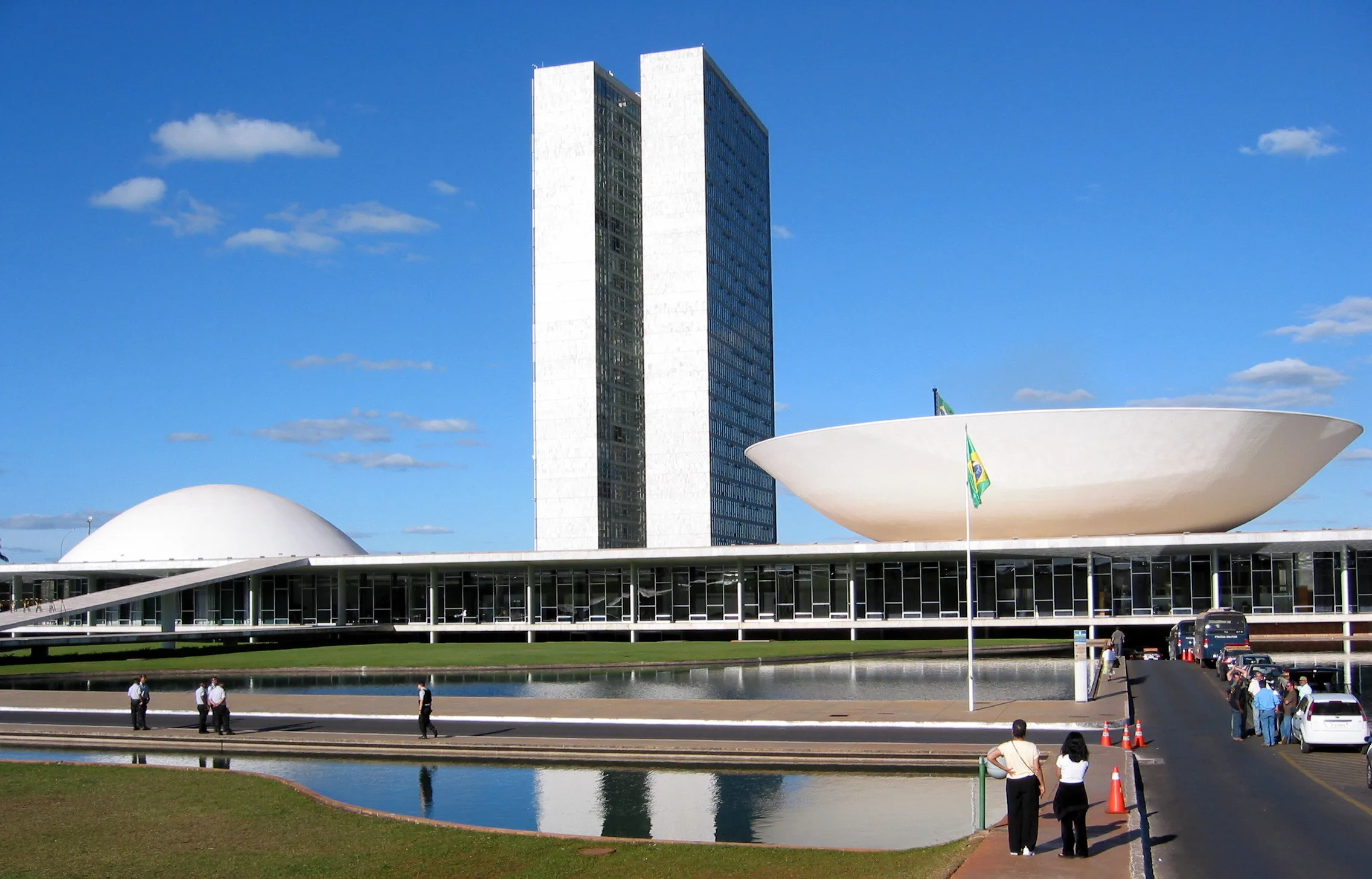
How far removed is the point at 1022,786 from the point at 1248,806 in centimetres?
541

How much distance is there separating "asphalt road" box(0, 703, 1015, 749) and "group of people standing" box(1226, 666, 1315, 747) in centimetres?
348

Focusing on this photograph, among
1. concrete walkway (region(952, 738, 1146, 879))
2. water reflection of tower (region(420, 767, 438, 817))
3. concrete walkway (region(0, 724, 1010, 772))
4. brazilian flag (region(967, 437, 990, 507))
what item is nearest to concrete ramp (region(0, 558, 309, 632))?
concrete walkway (region(0, 724, 1010, 772))

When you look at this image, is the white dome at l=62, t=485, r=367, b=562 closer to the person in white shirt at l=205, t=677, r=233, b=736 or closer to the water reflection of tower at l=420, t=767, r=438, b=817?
the person in white shirt at l=205, t=677, r=233, b=736

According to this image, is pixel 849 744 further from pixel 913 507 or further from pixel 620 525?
pixel 620 525

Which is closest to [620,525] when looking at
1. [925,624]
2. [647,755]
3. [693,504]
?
[693,504]

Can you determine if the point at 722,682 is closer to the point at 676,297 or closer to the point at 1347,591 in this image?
the point at 1347,591

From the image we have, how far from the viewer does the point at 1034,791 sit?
12.8 metres

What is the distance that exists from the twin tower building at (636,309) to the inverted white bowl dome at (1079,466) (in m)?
44.5

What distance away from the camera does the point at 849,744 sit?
21.9 meters

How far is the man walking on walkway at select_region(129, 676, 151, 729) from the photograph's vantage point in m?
26.7

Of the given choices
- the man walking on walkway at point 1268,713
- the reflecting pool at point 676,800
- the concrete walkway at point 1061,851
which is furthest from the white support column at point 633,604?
the concrete walkway at point 1061,851

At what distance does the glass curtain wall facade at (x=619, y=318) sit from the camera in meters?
103

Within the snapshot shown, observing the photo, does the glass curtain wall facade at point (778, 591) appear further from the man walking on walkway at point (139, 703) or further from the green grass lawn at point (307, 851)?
the green grass lawn at point (307, 851)

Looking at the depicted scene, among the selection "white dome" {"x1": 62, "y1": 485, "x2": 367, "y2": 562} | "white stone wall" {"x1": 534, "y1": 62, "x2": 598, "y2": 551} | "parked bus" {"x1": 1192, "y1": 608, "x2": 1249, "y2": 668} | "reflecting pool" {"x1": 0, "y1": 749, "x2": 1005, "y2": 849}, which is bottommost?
"parked bus" {"x1": 1192, "y1": 608, "x2": 1249, "y2": 668}
